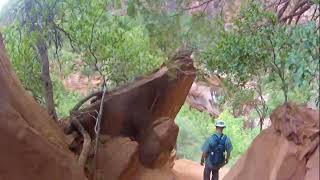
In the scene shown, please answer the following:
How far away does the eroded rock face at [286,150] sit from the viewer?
215 inches

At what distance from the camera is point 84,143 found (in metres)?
8.92

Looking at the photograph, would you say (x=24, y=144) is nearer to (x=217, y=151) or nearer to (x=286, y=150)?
(x=217, y=151)

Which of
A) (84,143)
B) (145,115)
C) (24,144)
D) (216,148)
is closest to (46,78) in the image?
(84,143)

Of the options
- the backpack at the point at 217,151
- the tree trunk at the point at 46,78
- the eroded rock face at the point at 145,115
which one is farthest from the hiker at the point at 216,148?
the tree trunk at the point at 46,78

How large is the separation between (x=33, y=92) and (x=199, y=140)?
9811 millimetres

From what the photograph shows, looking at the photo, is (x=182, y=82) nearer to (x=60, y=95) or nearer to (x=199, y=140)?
(x=60, y=95)

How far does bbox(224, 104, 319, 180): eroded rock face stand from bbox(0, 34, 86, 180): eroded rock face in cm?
240

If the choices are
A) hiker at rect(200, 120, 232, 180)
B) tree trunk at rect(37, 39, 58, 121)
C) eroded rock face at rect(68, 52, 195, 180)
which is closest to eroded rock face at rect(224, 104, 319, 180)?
hiker at rect(200, 120, 232, 180)

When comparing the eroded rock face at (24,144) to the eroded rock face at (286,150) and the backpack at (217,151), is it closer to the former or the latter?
the backpack at (217,151)

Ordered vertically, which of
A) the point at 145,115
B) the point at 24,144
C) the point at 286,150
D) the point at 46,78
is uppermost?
the point at 286,150

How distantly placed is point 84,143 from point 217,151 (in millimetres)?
2456

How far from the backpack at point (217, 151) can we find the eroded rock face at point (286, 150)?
1.41m

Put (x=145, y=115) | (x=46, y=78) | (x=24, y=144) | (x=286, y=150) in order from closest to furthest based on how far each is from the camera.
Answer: (x=286, y=150) < (x=24, y=144) < (x=46, y=78) < (x=145, y=115)

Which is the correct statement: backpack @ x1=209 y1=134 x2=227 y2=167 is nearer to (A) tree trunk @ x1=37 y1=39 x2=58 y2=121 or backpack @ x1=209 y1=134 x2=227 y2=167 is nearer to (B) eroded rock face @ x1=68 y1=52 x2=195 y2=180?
(B) eroded rock face @ x1=68 y1=52 x2=195 y2=180
